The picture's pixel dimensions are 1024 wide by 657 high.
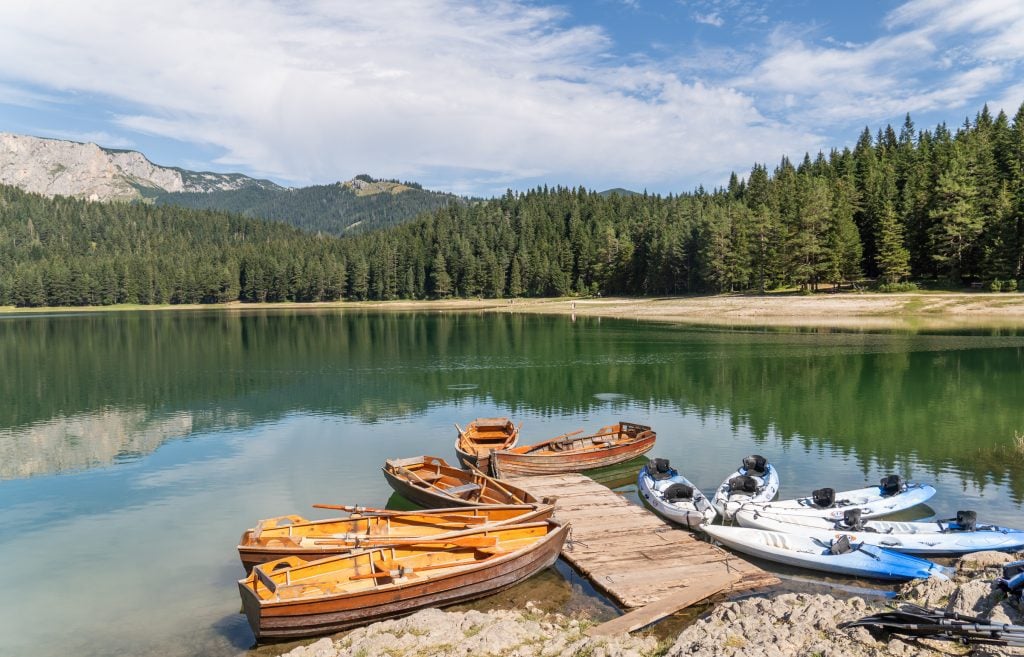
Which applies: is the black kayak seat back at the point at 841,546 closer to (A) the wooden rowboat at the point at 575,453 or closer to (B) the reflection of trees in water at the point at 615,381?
(B) the reflection of trees in water at the point at 615,381

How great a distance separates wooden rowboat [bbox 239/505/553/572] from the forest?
287 ft

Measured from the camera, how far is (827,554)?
1552 cm

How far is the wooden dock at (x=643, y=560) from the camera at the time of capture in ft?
46.2

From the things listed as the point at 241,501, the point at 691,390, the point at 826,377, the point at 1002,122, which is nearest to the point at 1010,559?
the point at 241,501

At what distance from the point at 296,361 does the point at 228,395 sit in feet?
58.5

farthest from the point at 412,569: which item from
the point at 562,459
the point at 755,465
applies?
the point at 755,465

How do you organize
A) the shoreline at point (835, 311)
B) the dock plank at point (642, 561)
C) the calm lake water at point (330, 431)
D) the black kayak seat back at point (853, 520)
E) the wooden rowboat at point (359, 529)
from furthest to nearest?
the shoreline at point (835, 311) < the black kayak seat back at point (853, 520) < the calm lake water at point (330, 431) < the wooden rowboat at point (359, 529) < the dock plank at point (642, 561)

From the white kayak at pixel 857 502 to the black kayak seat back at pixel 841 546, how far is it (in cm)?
220

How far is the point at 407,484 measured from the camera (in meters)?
20.8

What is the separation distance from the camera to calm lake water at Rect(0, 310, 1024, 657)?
642 inches

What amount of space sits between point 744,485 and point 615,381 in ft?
85.1

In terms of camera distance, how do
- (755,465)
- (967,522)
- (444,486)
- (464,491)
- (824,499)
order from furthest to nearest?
(755,465) < (444,486) < (464,491) < (824,499) < (967,522)

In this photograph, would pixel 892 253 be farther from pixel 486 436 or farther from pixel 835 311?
pixel 486 436

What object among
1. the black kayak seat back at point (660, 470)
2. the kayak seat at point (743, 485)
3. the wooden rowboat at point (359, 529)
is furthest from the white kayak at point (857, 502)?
the wooden rowboat at point (359, 529)
